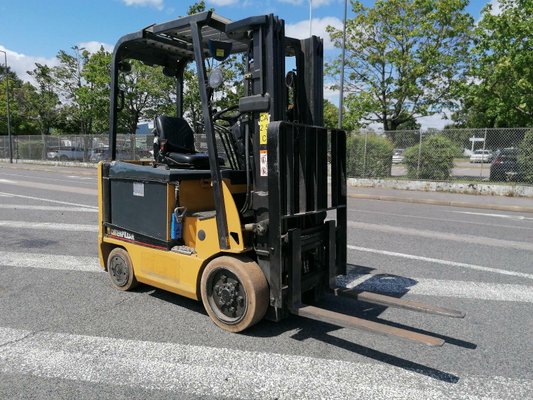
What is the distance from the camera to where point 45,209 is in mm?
11227

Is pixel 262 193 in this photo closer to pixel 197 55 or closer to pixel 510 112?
pixel 197 55

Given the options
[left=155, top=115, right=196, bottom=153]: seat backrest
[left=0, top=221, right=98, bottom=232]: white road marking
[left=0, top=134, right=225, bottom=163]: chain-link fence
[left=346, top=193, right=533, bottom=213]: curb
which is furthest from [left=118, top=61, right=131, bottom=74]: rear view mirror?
[left=0, top=134, right=225, bottom=163]: chain-link fence

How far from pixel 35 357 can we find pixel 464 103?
25617 mm

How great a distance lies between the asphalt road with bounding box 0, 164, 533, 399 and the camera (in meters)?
3.09

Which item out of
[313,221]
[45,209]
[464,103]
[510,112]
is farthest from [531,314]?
[464,103]

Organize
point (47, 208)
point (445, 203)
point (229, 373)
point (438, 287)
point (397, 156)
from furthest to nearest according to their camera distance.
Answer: point (397, 156)
point (445, 203)
point (47, 208)
point (438, 287)
point (229, 373)

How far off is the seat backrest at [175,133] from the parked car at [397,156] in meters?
15.9

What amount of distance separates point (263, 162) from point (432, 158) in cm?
1677

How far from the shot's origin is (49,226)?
895 cm

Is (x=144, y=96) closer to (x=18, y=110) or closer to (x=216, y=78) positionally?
(x=18, y=110)

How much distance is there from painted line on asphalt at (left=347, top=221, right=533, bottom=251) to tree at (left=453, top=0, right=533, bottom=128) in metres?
14.1

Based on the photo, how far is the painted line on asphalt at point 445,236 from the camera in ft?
26.4

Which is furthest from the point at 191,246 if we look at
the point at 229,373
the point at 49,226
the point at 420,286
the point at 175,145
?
the point at 49,226

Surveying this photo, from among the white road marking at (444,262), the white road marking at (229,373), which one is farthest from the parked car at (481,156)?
the white road marking at (229,373)
